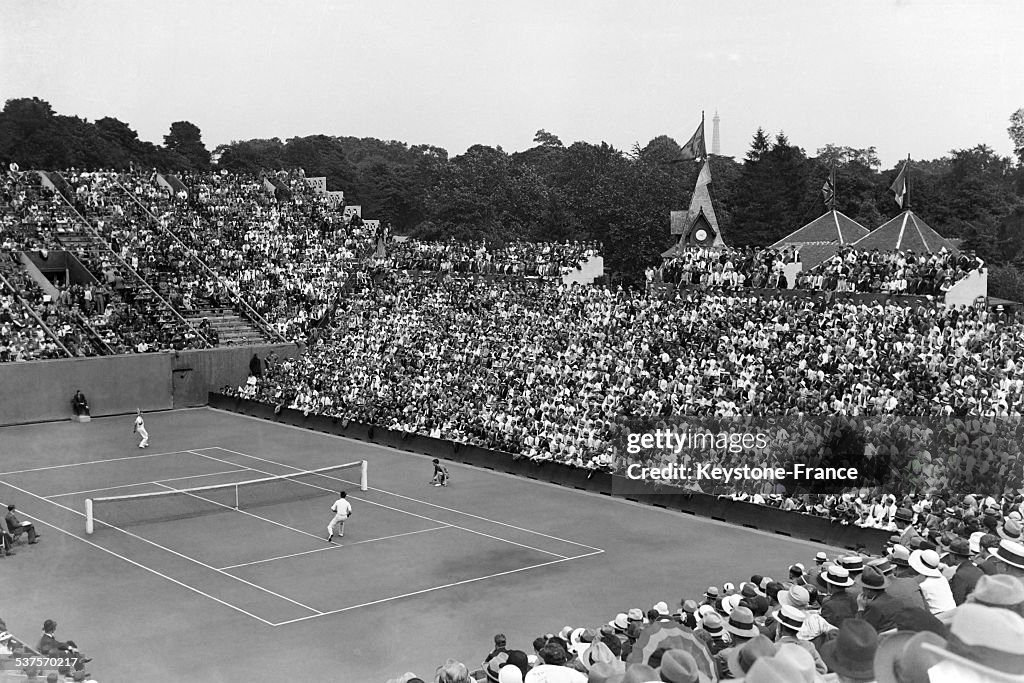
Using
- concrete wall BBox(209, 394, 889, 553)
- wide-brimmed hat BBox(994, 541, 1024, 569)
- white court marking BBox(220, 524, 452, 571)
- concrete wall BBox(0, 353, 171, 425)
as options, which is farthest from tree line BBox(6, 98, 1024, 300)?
wide-brimmed hat BBox(994, 541, 1024, 569)

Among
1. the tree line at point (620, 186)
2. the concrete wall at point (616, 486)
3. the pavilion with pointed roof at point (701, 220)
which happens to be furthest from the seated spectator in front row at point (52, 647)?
the tree line at point (620, 186)

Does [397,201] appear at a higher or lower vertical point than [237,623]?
higher

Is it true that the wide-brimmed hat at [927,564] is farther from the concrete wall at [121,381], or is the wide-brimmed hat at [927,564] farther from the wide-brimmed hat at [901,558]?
the concrete wall at [121,381]

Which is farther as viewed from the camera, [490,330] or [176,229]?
[176,229]

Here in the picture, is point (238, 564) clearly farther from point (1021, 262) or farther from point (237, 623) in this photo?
point (1021, 262)

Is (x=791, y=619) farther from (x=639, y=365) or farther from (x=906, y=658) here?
(x=639, y=365)

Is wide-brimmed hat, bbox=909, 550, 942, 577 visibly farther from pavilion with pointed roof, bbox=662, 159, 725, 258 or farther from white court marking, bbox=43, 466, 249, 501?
pavilion with pointed roof, bbox=662, 159, 725, 258

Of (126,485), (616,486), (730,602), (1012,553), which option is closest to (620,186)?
(616,486)

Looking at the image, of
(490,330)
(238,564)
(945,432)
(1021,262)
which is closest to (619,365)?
(490,330)
